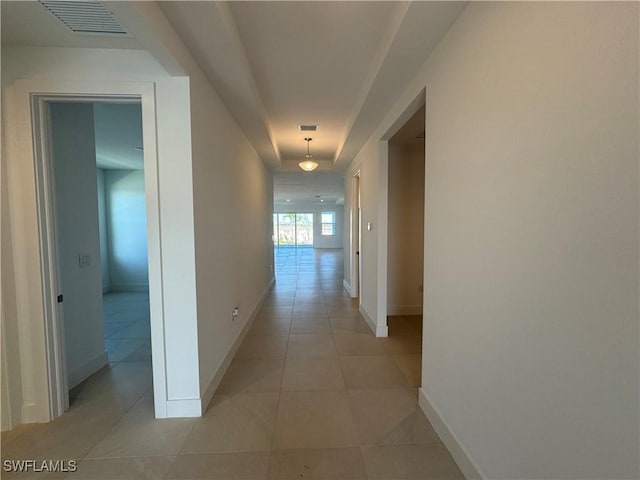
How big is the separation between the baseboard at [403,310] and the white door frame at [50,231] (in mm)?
3212

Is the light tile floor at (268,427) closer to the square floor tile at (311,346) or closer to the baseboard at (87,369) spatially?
the square floor tile at (311,346)

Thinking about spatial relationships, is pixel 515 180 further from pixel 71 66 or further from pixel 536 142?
pixel 71 66

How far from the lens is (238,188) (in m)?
3.22

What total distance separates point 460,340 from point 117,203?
266 inches

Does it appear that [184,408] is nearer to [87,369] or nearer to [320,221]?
[87,369]

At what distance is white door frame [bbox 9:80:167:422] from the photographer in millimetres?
1794

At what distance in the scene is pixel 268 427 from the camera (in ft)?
6.09

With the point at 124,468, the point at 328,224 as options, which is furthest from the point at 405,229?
the point at 328,224

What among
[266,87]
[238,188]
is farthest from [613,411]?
[238,188]

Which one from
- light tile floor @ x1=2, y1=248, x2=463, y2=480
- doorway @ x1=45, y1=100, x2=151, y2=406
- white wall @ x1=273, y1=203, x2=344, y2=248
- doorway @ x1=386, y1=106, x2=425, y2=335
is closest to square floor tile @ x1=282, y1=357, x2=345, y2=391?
light tile floor @ x1=2, y1=248, x2=463, y2=480

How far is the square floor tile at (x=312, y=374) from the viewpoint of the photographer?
2.33 m

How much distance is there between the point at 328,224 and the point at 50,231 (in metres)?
14.2

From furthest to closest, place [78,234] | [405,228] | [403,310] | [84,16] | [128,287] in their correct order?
[128,287] < [403,310] < [405,228] < [78,234] < [84,16]

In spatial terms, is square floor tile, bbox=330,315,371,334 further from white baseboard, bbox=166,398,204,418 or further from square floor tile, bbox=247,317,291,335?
white baseboard, bbox=166,398,204,418
